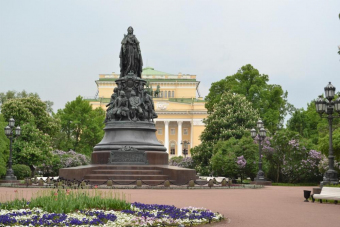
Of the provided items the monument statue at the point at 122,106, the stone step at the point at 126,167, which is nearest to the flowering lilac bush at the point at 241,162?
the monument statue at the point at 122,106

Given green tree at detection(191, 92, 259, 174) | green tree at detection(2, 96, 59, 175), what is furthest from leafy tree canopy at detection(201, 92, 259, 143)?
green tree at detection(2, 96, 59, 175)

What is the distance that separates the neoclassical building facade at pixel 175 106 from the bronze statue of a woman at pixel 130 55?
8198 cm

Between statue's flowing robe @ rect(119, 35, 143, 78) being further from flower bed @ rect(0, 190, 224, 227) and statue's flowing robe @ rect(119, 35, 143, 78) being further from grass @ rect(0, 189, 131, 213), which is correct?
grass @ rect(0, 189, 131, 213)

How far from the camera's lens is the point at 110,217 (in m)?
11.1

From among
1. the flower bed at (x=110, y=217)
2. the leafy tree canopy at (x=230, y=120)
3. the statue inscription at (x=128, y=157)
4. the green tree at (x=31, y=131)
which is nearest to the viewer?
the flower bed at (x=110, y=217)

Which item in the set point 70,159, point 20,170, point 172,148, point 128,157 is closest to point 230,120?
point 70,159

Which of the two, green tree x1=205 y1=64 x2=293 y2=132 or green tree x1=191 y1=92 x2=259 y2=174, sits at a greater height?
green tree x1=205 y1=64 x2=293 y2=132

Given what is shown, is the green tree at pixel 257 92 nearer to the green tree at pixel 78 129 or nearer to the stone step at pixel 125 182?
the green tree at pixel 78 129

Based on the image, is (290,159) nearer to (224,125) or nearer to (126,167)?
(224,125)

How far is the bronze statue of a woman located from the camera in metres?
32.4

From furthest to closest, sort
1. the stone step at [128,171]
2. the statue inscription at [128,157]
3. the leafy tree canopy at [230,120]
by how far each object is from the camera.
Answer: the leafy tree canopy at [230,120] → the statue inscription at [128,157] → the stone step at [128,171]

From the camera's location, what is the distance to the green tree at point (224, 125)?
4976 centimetres

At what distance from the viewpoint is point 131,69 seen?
32.4 m

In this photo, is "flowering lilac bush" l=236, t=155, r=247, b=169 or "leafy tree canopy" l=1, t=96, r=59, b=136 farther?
"leafy tree canopy" l=1, t=96, r=59, b=136
